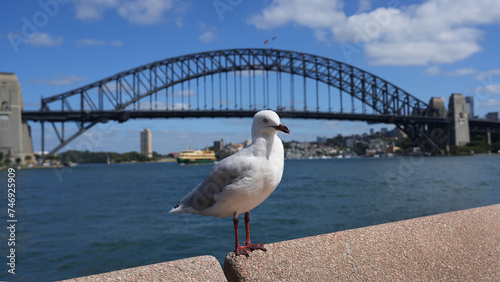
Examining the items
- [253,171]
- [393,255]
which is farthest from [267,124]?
[393,255]

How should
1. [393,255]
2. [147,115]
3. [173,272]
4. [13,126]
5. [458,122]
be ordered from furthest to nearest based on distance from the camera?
[458,122] → [13,126] → [147,115] → [393,255] → [173,272]

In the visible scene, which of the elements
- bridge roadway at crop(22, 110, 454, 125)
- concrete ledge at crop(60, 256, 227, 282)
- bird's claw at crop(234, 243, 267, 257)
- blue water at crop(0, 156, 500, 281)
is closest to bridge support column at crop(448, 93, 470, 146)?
bridge roadway at crop(22, 110, 454, 125)

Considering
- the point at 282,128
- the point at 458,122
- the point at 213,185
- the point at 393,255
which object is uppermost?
the point at 458,122

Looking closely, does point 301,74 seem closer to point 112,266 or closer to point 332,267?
point 112,266

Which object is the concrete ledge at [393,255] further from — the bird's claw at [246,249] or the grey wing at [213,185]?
the grey wing at [213,185]

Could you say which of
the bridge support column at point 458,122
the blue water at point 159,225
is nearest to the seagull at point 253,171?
the blue water at point 159,225

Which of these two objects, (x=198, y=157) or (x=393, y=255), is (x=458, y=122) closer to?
(x=198, y=157)
